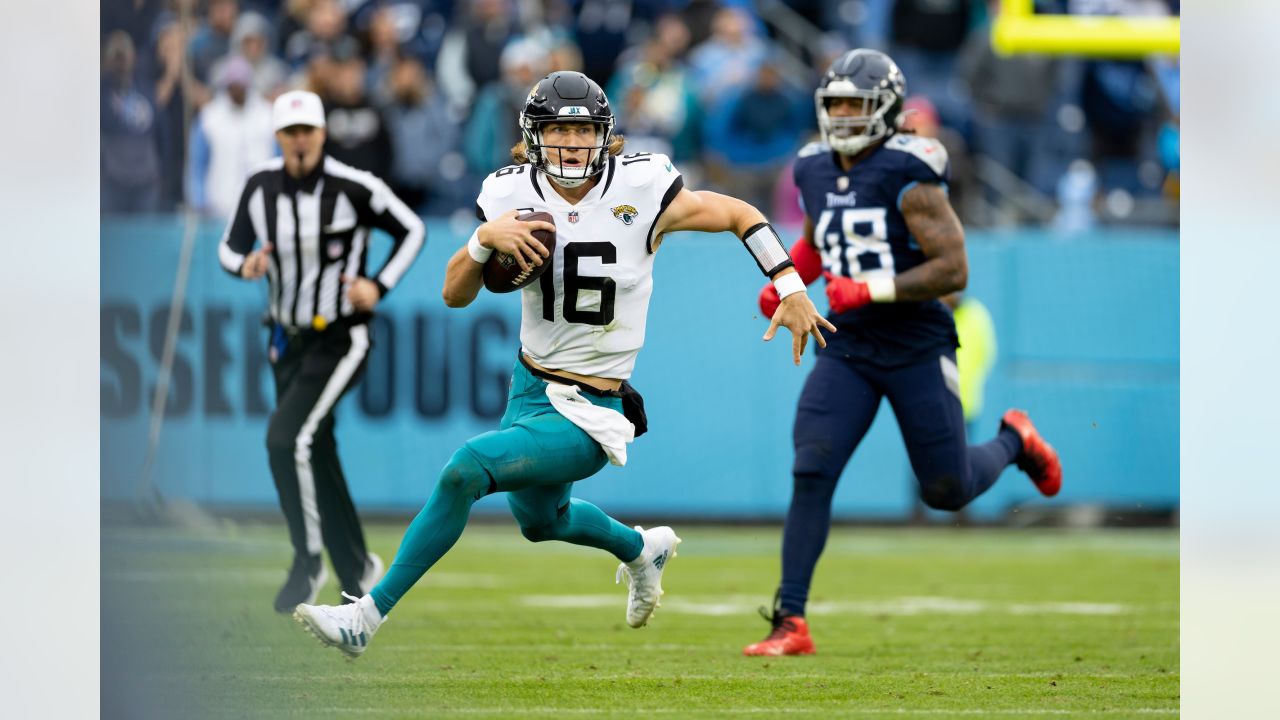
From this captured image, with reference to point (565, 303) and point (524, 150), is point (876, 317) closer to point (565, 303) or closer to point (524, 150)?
point (565, 303)

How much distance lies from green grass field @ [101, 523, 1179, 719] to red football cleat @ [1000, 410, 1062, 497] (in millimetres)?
606

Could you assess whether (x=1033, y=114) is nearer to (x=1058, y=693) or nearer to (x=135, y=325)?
(x=1058, y=693)

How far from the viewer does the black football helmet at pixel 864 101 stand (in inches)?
252

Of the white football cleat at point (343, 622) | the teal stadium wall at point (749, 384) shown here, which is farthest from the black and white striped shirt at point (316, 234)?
the teal stadium wall at point (749, 384)

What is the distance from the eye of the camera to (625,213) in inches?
203

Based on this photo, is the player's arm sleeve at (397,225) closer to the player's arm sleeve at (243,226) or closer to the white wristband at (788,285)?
the player's arm sleeve at (243,226)

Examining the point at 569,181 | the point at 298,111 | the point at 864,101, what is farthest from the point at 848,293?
the point at 298,111

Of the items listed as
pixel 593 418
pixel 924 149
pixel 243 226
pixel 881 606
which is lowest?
pixel 881 606

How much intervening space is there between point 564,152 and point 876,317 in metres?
1.81

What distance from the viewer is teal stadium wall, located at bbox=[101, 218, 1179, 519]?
11617 millimetres

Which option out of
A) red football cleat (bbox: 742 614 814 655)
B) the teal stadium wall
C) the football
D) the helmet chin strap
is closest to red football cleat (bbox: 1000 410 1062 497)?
red football cleat (bbox: 742 614 814 655)

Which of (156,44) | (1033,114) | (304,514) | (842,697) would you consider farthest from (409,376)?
(842,697)

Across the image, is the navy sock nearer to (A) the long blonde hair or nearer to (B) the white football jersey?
(B) the white football jersey

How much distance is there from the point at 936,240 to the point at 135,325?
293 centimetres
